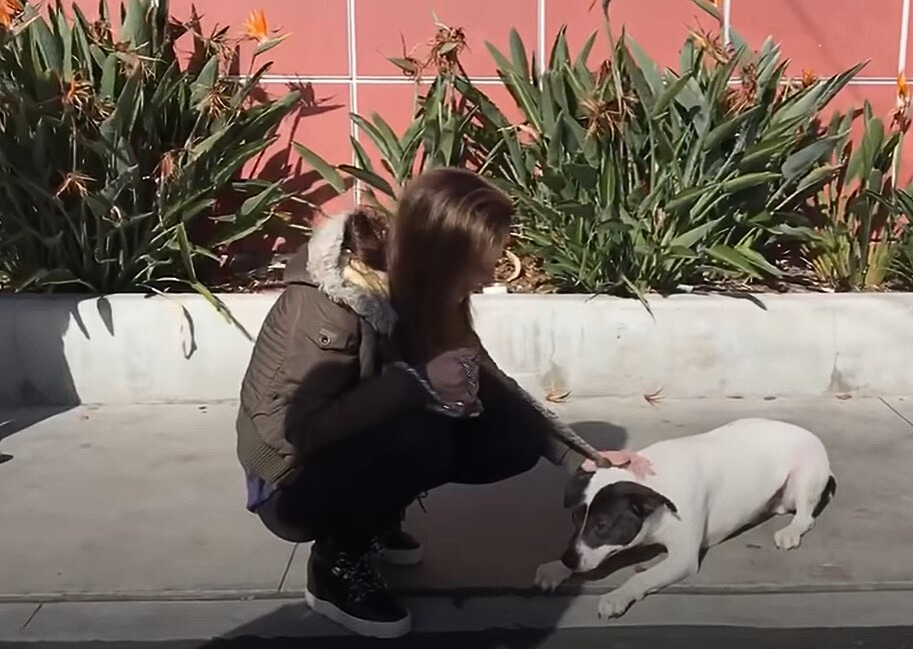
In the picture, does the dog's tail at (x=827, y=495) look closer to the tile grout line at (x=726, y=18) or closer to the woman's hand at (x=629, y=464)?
the woman's hand at (x=629, y=464)

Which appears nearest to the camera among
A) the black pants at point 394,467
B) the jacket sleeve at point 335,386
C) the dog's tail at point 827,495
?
the jacket sleeve at point 335,386

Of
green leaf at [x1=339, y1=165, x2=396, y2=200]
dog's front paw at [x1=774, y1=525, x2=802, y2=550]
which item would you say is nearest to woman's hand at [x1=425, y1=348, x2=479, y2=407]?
dog's front paw at [x1=774, y1=525, x2=802, y2=550]

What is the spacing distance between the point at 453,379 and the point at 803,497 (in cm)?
130

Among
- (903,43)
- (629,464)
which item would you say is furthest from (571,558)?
(903,43)

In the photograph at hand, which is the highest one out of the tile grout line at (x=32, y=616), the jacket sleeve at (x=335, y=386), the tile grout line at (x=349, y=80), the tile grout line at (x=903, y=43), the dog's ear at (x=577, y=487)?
the tile grout line at (x=903, y=43)

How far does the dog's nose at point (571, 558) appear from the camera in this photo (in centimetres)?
323

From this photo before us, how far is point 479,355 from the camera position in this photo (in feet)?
10.6

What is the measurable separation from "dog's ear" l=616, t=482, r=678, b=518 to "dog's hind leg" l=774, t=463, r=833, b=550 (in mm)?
545

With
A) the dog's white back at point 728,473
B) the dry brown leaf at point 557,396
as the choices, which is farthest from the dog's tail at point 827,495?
the dry brown leaf at point 557,396

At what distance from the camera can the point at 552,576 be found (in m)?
3.28

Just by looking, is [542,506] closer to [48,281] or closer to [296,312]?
[296,312]

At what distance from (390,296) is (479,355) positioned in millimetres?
381

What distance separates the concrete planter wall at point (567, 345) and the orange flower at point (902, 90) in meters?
1.05

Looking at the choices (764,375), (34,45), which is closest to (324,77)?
(34,45)
